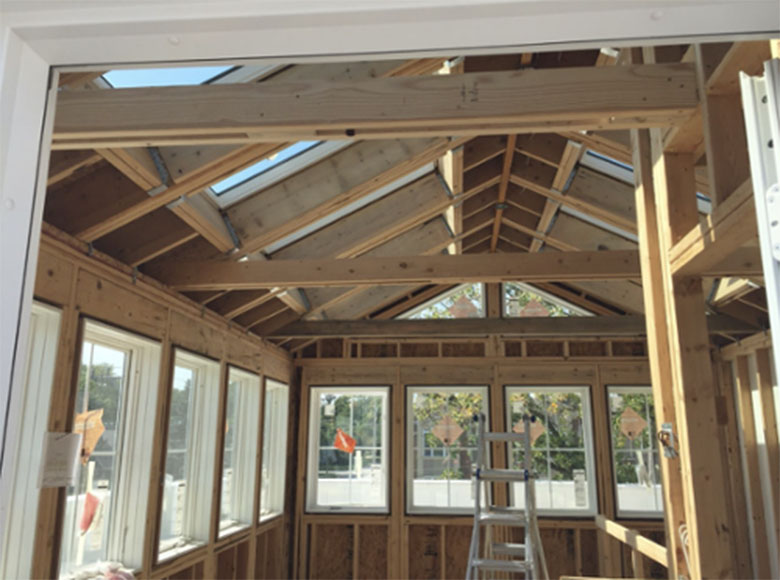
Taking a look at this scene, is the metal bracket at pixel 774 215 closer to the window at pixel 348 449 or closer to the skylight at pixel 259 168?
the skylight at pixel 259 168

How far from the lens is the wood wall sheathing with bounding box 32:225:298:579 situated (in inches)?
134

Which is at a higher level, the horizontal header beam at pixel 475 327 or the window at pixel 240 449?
the horizontal header beam at pixel 475 327

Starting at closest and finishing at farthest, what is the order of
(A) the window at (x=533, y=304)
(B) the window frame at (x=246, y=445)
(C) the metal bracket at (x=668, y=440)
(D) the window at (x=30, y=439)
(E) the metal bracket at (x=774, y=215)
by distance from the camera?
1. (E) the metal bracket at (x=774, y=215)
2. (C) the metal bracket at (x=668, y=440)
3. (D) the window at (x=30, y=439)
4. (B) the window frame at (x=246, y=445)
5. (A) the window at (x=533, y=304)

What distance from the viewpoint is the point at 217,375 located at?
5.85m

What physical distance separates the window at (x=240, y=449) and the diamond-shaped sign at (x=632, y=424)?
A: 14.5 ft

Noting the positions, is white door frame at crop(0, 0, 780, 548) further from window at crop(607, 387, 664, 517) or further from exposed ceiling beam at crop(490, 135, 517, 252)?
window at crop(607, 387, 664, 517)

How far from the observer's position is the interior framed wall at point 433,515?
7.74 metres

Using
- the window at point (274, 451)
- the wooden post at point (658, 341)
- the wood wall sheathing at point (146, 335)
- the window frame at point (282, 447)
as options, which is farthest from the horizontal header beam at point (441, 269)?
the window at point (274, 451)

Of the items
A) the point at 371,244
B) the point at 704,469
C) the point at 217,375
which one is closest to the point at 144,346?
the point at 217,375

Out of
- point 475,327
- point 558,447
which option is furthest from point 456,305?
Answer: point 558,447

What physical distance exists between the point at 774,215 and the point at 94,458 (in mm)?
4138

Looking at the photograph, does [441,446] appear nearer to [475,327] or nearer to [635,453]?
[475,327]

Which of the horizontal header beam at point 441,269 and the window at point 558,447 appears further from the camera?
the window at point 558,447

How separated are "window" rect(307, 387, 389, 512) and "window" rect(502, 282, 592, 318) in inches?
77.6
